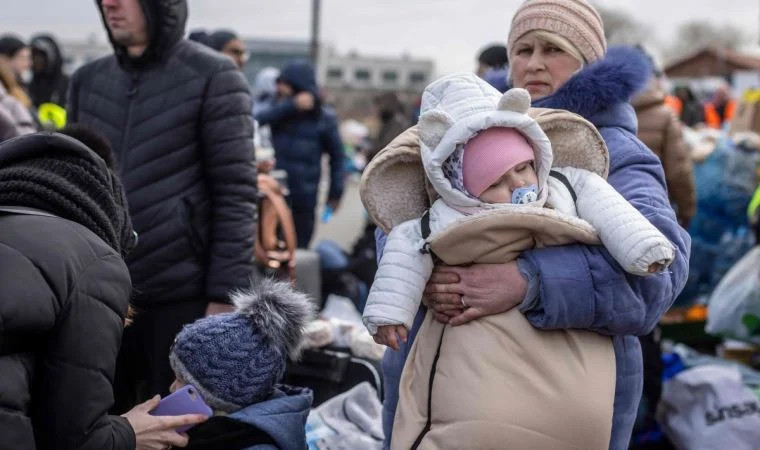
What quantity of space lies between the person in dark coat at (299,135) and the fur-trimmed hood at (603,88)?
4.66 metres

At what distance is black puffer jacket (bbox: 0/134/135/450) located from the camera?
1.71 meters

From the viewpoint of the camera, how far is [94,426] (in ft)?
6.18

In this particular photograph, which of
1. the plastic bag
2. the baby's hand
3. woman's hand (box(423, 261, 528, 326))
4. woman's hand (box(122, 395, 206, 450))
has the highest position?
woman's hand (box(423, 261, 528, 326))

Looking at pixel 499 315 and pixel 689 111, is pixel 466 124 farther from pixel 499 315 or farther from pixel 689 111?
pixel 689 111

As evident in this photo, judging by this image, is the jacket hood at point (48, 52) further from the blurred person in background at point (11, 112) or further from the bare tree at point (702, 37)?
the bare tree at point (702, 37)

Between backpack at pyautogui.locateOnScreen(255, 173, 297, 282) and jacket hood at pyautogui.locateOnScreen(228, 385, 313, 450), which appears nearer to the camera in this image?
jacket hood at pyautogui.locateOnScreen(228, 385, 313, 450)

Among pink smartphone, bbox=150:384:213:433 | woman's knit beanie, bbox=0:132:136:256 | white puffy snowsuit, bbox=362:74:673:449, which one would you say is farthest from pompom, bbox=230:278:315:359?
woman's knit beanie, bbox=0:132:136:256

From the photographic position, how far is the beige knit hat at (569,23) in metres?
2.62

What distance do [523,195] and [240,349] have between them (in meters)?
0.82

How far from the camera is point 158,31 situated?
3.30 meters

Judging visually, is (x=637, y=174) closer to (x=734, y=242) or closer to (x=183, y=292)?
(x=183, y=292)

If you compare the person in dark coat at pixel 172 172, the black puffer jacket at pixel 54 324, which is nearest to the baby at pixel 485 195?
the black puffer jacket at pixel 54 324

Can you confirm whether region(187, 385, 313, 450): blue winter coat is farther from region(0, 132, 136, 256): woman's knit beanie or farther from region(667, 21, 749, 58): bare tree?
region(667, 21, 749, 58): bare tree

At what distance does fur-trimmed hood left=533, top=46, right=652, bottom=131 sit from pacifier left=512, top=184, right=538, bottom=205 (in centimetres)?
44
